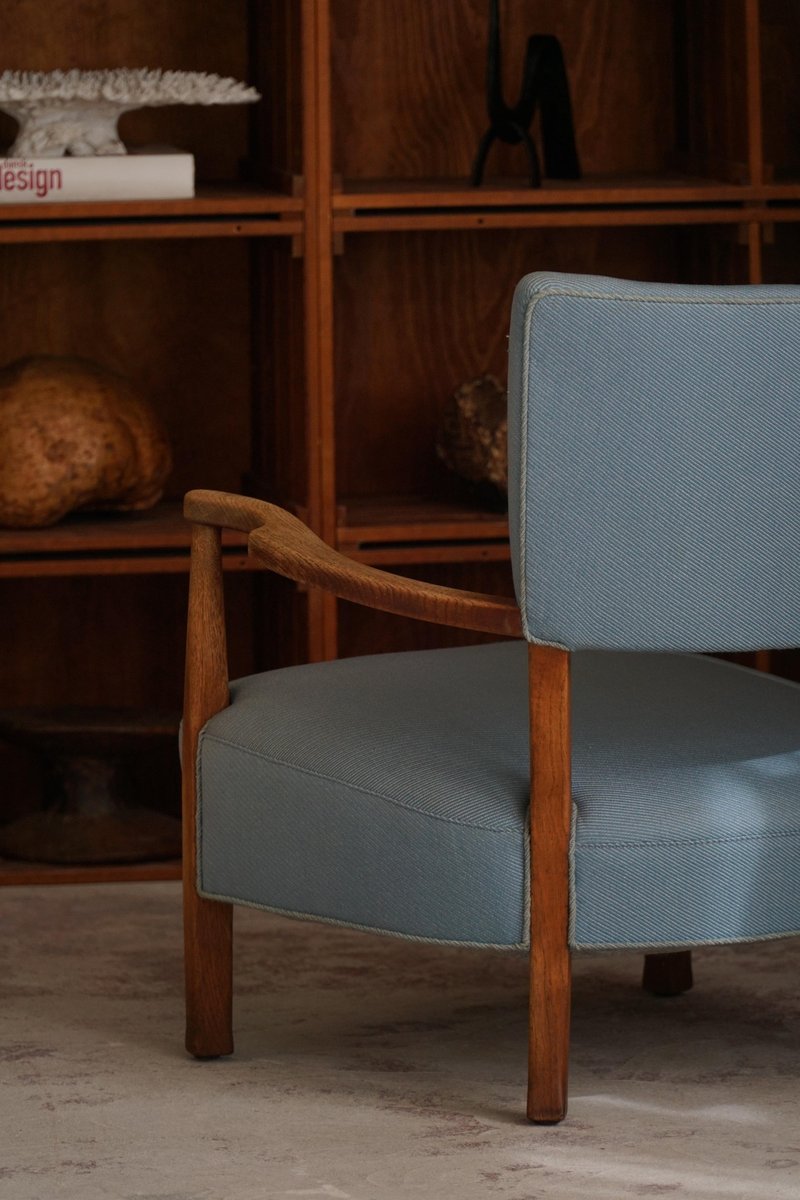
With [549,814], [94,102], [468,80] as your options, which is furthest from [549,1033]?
[468,80]

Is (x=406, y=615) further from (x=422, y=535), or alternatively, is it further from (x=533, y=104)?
(x=533, y=104)

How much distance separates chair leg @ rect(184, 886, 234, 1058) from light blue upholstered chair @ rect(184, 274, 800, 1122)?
1.7 inches

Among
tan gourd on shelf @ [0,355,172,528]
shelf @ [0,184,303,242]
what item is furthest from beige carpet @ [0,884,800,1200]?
shelf @ [0,184,303,242]

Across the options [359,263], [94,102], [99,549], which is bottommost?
[99,549]

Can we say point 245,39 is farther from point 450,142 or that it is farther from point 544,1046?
point 544,1046

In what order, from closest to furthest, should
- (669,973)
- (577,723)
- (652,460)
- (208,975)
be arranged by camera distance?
(652,460)
(577,723)
(208,975)
(669,973)

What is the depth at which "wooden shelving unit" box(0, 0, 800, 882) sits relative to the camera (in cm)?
288

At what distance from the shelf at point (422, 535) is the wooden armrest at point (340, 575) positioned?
0.74 m

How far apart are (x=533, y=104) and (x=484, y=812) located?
1412 mm

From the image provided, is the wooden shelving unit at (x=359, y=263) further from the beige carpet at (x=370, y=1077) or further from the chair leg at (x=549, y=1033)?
the chair leg at (x=549, y=1033)

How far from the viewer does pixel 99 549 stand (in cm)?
274

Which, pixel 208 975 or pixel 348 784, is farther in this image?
pixel 208 975

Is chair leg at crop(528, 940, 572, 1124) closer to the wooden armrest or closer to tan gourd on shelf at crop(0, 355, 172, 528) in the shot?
the wooden armrest

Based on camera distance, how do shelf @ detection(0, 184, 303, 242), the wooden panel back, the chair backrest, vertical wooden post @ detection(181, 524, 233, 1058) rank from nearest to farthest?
the chair backrest
vertical wooden post @ detection(181, 524, 233, 1058)
shelf @ detection(0, 184, 303, 242)
the wooden panel back
